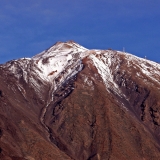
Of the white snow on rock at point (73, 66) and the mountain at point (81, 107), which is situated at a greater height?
the white snow on rock at point (73, 66)

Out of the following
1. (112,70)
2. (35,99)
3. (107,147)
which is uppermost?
(112,70)

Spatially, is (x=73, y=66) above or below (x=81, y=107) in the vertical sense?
above

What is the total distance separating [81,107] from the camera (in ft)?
445

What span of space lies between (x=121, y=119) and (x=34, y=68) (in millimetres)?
37154

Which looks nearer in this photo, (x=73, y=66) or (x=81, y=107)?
(x=81, y=107)

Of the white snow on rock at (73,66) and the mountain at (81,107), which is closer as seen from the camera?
the mountain at (81,107)

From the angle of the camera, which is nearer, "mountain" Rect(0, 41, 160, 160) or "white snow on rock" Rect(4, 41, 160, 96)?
"mountain" Rect(0, 41, 160, 160)

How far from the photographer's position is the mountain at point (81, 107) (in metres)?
117

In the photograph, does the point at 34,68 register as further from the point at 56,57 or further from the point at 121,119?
the point at 121,119

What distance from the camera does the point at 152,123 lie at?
453 feet

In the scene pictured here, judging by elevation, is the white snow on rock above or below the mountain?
above

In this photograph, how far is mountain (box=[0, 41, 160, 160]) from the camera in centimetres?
11744

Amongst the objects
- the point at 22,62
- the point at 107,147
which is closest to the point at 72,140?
the point at 107,147

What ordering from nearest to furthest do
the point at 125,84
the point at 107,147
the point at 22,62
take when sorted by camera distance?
the point at 107,147 → the point at 125,84 → the point at 22,62
